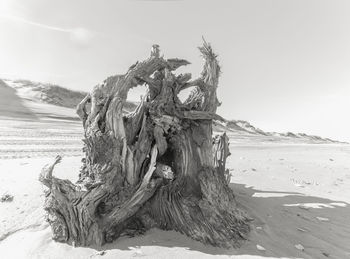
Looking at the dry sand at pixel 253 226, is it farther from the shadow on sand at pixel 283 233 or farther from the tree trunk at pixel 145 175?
the tree trunk at pixel 145 175

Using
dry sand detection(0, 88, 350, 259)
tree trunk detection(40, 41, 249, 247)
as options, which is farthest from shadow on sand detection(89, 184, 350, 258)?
tree trunk detection(40, 41, 249, 247)

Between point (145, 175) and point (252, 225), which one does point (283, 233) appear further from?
point (145, 175)

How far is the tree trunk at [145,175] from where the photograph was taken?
11.0 feet

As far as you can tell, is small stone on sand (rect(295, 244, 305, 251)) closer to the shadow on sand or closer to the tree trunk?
the shadow on sand

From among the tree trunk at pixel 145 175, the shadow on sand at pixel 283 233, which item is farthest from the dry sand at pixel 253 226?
the tree trunk at pixel 145 175

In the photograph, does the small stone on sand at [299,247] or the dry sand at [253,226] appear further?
the small stone on sand at [299,247]

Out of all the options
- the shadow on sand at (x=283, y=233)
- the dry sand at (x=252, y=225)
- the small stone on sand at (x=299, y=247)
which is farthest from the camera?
the small stone on sand at (x=299, y=247)

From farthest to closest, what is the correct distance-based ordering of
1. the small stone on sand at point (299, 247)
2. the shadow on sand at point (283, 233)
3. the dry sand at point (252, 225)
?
the small stone on sand at point (299, 247)
the shadow on sand at point (283, 233)
the dry sand at point (252, 225)

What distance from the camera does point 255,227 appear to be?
12.9 feet

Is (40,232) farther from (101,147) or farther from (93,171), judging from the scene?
(101,147)

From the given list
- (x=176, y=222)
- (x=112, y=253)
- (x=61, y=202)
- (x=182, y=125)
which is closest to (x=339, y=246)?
(x=176, y=222)

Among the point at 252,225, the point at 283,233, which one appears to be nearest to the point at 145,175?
the point at 252,225

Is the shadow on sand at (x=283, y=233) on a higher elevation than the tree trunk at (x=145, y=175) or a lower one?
lower

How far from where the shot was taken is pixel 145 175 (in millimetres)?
3652
